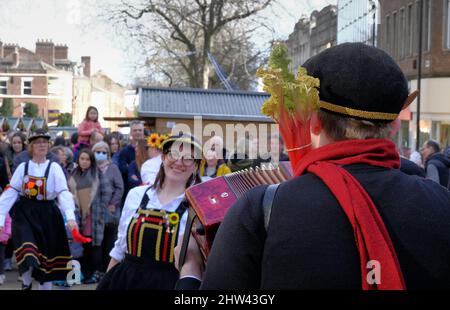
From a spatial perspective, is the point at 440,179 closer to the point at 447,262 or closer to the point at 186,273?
the point at 186,273

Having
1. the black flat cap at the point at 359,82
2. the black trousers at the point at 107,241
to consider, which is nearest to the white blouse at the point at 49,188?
the black trousers at the point at 107,241

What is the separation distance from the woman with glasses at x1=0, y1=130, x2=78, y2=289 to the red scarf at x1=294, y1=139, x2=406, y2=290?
20.2 ft

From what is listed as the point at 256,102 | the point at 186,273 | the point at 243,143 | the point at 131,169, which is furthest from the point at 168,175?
the point at 256,102

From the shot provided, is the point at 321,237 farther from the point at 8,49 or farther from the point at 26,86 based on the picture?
the point at 26,86

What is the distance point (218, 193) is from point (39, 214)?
5.96m

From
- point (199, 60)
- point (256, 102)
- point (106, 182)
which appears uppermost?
point (199, 60)

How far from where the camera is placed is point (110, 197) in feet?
34.4

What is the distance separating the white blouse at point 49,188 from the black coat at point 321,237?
242 inches

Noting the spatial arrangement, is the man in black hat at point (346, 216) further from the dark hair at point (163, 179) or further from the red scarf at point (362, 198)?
the dark hair at point (163, 179)

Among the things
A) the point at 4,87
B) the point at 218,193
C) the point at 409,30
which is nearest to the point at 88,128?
the point at 218,193

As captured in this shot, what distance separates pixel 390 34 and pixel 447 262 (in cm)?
3227

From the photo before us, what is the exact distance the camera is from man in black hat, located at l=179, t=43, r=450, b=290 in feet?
6.85

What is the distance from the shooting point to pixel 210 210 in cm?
284

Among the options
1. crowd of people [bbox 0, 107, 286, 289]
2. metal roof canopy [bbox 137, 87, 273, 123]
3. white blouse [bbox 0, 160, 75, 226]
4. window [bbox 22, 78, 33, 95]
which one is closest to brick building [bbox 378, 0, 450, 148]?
metal roof canopy [bbox 137, 87, 273, 123]
